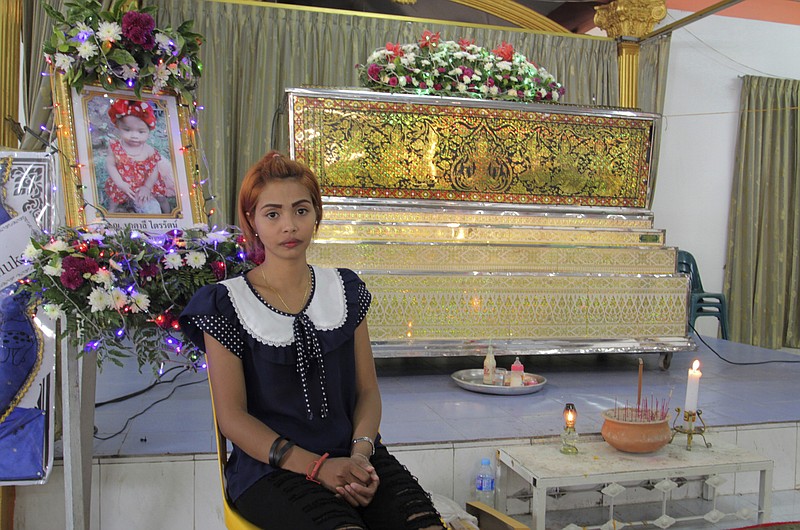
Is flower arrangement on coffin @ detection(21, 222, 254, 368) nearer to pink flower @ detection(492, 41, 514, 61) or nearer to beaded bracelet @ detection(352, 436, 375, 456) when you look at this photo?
beaded bracelet @ detection(352, 436, 375, 456)

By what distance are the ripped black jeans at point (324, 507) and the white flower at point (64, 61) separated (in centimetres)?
155

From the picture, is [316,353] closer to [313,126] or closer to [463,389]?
[463,389]

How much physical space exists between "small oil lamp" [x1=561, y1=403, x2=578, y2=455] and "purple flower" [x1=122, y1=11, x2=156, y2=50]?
2047 mm

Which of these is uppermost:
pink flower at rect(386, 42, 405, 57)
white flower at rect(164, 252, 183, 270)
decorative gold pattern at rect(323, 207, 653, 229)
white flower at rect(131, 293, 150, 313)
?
pink flower at rect(386, 42, 405, 57)

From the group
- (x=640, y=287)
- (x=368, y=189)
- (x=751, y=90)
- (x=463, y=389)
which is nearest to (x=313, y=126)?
(x=368, y=189)

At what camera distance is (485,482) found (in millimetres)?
2727

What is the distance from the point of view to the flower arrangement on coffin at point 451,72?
4266 millimetres

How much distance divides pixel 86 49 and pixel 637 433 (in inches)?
94.5

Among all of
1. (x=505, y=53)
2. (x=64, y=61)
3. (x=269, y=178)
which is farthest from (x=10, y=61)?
(x=505, y=53)

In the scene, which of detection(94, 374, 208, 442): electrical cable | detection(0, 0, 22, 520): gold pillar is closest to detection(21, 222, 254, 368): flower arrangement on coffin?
detection(94, 374, 208, 442): electrical cable

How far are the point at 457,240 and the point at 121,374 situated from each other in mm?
2192

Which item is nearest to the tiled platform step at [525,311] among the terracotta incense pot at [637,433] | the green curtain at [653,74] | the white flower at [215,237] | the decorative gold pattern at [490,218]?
the decorative gold pattern at [490,218]

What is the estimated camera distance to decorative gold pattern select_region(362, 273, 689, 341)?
12.9 ft

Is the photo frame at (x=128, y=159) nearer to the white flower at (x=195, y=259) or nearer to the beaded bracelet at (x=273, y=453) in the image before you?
the white flower at (x=195, y=259)
